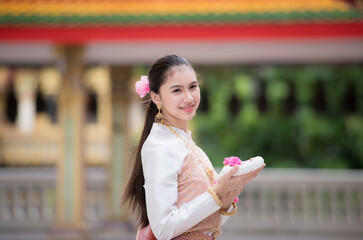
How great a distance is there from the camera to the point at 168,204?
1689mm

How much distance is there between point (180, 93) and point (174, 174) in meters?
0.28

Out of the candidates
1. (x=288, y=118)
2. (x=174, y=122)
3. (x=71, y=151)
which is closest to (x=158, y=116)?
(x=174, y=122)

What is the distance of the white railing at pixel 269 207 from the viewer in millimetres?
7984

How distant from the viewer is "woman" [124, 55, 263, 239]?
1.70 m

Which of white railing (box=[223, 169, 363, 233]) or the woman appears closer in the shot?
the woman

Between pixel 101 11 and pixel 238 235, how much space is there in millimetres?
4148

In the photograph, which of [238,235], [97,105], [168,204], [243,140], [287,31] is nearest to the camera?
[168,204]

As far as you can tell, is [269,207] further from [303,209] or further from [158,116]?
[158,116]

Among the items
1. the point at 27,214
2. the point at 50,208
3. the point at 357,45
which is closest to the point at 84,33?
the point at 357,45

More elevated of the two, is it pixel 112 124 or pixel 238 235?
pixel 112 124

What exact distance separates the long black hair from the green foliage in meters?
9.60

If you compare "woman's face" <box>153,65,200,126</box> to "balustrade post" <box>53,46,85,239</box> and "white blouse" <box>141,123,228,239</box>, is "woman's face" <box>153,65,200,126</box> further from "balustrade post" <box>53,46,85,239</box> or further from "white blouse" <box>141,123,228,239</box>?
"balustrade post" <box>53,46,85,239</box>

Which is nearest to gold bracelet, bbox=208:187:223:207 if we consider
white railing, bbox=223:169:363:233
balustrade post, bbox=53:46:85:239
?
balustrade post, bbox=53:46:85:239

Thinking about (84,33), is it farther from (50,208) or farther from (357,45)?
(50,208)
